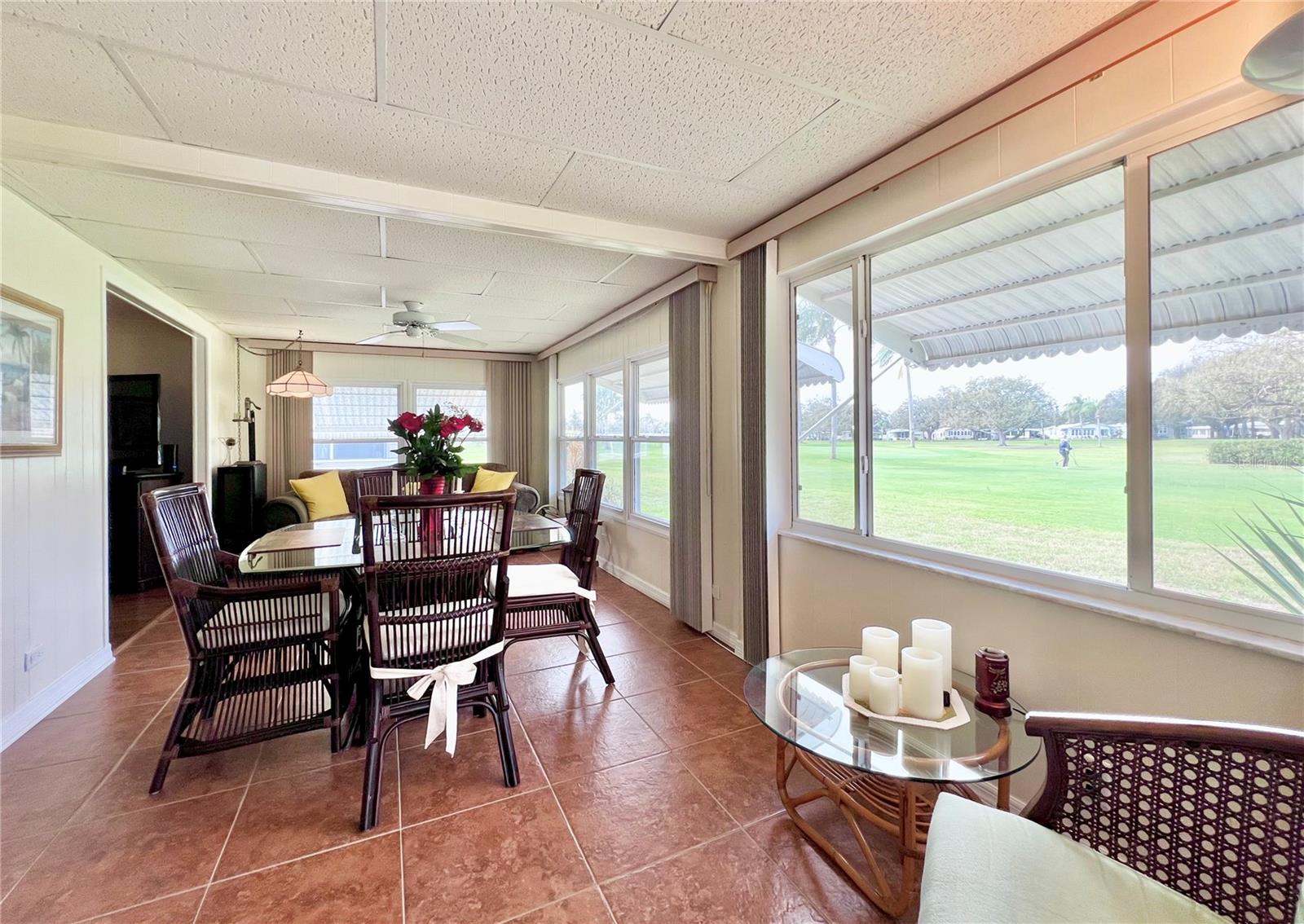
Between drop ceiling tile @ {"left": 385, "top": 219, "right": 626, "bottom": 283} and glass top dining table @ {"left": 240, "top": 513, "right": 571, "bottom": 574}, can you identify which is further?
drop ceiling tile @ {"left": 385, "top": 219, "right": 626, "bottom": 283}

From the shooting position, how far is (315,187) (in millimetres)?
2100

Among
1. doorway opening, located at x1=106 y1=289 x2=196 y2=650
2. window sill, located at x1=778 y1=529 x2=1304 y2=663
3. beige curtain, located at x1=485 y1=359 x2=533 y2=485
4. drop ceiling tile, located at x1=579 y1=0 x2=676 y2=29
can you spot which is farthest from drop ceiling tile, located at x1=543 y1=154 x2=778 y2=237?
beige curtain, located at x1=485 y1=359 x2=533 y2=485

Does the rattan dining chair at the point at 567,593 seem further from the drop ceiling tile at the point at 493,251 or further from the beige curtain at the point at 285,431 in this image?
the beige curtain at the point at 285,431

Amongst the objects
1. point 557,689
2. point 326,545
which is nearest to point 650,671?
point 557,689

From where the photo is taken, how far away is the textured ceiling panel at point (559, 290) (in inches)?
138

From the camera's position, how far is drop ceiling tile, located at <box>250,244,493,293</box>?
2.97 metres

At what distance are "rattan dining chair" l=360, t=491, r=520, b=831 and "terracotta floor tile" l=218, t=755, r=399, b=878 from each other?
3.1 inches

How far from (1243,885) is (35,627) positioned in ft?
13.3

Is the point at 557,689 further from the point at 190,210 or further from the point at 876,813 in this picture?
the point at 190,210

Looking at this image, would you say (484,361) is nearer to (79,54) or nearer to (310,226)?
(310,226)

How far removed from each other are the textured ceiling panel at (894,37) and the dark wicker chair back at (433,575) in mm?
1522

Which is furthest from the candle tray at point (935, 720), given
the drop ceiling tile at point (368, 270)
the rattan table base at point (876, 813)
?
the drop ceiling tile at point (368, 270)

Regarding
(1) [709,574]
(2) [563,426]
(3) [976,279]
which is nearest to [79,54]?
(3) [976,279]

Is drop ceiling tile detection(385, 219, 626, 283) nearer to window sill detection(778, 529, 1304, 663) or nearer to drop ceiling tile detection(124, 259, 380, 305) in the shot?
drop ceiling tile detection(124, 259, 380, 305)
